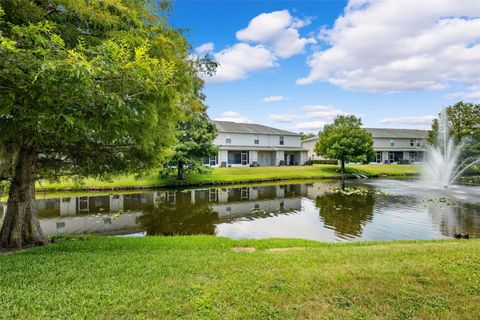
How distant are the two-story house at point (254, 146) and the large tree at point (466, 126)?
2208 centimetres

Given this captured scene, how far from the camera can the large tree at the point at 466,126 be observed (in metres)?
38.7

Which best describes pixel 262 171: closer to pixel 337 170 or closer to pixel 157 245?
pixel 337 170

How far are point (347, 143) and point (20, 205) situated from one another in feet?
117

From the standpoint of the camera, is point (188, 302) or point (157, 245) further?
point (157, 245)

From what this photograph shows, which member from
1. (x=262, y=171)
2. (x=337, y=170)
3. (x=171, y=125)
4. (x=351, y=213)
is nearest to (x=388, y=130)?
(x=337, y=170)

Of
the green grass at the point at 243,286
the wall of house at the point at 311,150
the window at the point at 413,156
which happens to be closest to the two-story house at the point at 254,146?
the wall of house at the point at 311,150

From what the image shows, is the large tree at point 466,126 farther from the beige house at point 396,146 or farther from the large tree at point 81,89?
the large tree at point 81,89

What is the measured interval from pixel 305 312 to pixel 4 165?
771 cm

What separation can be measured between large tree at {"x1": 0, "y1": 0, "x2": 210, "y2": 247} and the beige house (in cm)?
4861

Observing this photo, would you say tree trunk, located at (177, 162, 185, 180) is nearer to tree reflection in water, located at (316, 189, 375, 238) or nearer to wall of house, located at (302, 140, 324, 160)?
tree reflection in water, located at (316, 189, 375, 238)

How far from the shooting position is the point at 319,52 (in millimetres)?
25359

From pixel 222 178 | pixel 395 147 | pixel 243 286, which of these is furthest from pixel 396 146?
pixel 243 286

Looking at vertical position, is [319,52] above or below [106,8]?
above

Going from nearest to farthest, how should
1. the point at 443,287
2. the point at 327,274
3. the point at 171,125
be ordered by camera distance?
the point at 443,287, the point at 327,274, the point at 171,125
